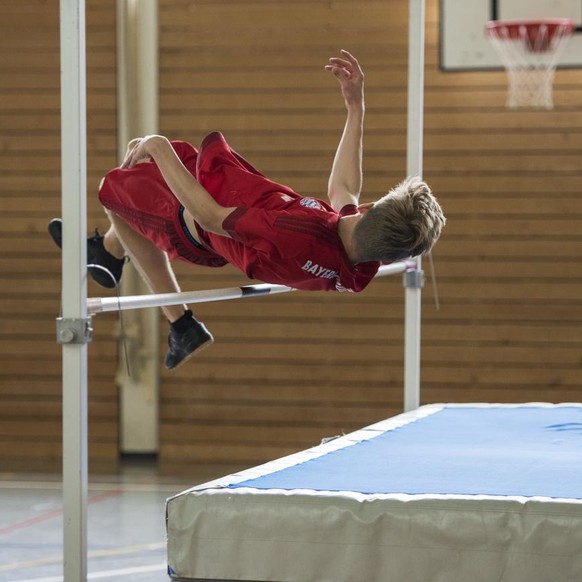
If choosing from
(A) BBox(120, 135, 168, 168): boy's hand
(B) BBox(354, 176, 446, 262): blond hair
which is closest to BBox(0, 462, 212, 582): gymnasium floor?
(A) BBox(120, 135, 168, 168): boy's hand

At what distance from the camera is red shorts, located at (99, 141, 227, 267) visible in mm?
3182

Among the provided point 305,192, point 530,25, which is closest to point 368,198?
point 305,192

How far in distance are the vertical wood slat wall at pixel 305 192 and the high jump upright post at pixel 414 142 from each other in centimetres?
246

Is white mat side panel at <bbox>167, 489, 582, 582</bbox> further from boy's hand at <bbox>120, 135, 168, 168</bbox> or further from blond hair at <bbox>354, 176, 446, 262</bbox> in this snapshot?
boy's hand at <bbox>120, 135, 168, 168</bbox>

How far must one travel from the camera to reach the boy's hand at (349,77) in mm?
3354

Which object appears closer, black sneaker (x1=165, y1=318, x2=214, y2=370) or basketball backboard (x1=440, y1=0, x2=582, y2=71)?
black sneaker (x1=165, y1=318, x2=214, y2=370)

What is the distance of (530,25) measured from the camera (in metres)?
6.21

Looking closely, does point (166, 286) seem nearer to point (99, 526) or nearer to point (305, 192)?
point (99, 526)

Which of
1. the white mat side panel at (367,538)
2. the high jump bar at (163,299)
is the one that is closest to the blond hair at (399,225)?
the high jump bar at (163,299)

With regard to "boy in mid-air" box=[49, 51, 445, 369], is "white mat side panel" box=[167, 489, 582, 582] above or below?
below

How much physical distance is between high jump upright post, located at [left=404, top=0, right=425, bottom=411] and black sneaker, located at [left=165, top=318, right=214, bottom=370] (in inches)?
45.4

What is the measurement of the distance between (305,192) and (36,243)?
1817mm

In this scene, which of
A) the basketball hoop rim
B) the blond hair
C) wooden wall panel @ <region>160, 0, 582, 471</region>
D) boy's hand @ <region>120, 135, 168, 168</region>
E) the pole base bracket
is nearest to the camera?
the pole base bracket

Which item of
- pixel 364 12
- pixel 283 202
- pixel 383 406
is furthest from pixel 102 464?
pixel 283 202
